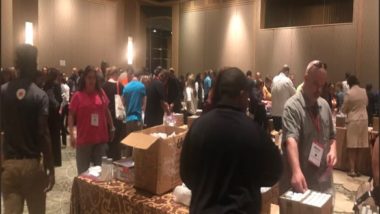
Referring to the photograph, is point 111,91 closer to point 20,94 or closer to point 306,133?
point 20,94

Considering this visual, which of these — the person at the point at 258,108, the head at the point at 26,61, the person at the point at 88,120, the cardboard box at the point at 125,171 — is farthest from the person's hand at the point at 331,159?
the person at the point at 258,108

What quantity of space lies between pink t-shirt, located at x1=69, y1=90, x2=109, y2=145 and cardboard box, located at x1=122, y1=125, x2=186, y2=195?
123cm

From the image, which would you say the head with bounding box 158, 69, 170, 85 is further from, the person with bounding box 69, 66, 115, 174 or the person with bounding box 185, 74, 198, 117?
the person with bounding box 69, 66, 115, 174

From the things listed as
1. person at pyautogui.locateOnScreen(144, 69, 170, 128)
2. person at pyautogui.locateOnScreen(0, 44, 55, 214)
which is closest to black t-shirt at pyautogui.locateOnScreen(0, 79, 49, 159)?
person at pyautogui.locateOnScreen(0, 44, 55, 214)

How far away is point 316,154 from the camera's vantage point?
2428 mm

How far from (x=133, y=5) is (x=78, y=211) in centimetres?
1270

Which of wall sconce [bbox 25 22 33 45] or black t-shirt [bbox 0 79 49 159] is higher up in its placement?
wall sconce [bbox 25 22 33 45]

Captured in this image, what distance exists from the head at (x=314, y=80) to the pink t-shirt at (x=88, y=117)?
77.8 inches

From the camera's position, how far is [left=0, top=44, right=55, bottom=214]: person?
2.29 meters

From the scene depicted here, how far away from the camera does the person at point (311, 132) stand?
2424mm

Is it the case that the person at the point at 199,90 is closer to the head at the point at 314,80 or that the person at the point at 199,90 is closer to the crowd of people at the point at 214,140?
the crowd of people at the point at 214,140

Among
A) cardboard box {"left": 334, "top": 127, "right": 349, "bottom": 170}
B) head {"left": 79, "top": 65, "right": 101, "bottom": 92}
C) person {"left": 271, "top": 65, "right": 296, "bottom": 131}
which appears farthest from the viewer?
person {"left": 271, "top": 65, "right": 296, "bottom": 131}

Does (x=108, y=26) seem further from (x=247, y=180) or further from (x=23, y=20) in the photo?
(x=247, y=180)

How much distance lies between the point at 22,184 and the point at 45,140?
306mm
